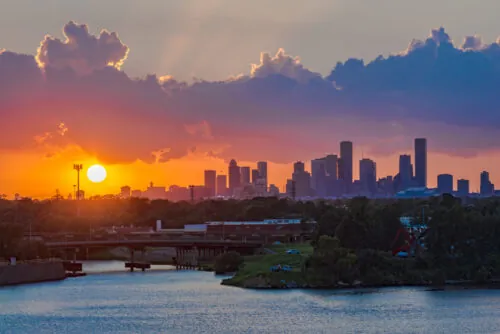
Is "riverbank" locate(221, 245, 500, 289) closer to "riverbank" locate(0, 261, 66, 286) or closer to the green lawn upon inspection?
the green lawn

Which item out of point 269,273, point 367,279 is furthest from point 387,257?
point 269,273

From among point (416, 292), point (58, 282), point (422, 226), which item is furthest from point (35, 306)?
point (422, 226)

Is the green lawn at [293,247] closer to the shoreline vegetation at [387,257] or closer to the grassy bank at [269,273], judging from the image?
the grassy bank at [269,273]

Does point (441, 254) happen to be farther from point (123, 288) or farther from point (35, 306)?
point (35, 306)

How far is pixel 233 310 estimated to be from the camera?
389 ft

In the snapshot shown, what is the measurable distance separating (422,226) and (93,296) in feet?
214

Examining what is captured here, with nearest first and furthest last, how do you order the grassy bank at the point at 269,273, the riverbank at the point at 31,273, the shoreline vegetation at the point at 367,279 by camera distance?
the shoreline vegetation at the point at 367,279 < the grassy bank at the point at 269,273 < the riverbank at the point at 31,273

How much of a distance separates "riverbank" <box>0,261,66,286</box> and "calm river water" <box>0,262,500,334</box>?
797cm

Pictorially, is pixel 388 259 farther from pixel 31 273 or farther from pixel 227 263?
pixel 31 273

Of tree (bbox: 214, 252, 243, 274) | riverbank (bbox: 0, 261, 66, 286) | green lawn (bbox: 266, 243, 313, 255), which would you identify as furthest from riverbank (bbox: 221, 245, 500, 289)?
riverbank (bbox: 0, 261, 66, 286)

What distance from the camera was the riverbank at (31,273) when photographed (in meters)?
158

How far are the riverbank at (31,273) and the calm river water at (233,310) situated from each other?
314 inches

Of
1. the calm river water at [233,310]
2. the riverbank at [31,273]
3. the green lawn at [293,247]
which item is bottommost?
the calm river water at [233,310]

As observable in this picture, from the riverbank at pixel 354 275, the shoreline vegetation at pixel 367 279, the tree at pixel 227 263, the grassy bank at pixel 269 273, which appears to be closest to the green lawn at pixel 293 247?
the grassy bank at pixel 269 273
